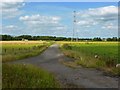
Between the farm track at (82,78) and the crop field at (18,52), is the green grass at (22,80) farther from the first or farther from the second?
the crop field at (18,52)

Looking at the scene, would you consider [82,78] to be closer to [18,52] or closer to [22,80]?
[22,80]

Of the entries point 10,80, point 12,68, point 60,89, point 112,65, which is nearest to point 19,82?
point 10,80

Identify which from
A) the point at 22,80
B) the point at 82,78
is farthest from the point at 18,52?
the point at 22,80

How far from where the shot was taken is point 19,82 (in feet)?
39.2

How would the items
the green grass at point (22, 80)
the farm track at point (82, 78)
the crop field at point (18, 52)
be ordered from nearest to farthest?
the green grass at point (22, 80)
the farm track at point (82, 78)
the crop field at point (18, 52)

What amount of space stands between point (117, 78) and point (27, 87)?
26.4 feet

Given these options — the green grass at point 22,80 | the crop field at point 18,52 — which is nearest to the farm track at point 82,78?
the green grass at point 22,80

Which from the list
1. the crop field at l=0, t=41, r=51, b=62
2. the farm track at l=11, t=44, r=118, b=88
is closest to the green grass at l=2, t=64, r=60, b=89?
the farm track at l=11, t=44, r=118, b=88

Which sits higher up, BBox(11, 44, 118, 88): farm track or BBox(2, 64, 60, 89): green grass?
BBox(2, 64, 60, 89): green grass

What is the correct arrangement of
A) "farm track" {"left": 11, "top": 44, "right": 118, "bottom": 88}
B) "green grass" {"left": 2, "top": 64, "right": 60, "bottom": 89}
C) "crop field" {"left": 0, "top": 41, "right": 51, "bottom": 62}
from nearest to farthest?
"green grass" {"left": 2, "top": 64, "right": 60, "bottom": 89}, "farm track" {"left": 11, "top": 44, "right": 118, "bottom": 88}, "crop field" {"left": 0, "top": 41, "right": 51, "bottom": 62}

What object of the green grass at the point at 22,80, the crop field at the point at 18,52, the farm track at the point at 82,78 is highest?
the green grass at the point at 22,80

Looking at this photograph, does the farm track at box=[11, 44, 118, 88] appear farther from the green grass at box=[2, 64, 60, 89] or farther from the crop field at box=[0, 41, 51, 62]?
the crop field at box=[0, 41, 51, 62]

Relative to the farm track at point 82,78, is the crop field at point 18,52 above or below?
above

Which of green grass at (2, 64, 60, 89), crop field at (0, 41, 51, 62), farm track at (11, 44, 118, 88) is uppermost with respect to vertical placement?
green grass at (2, 64, 60, 89)
